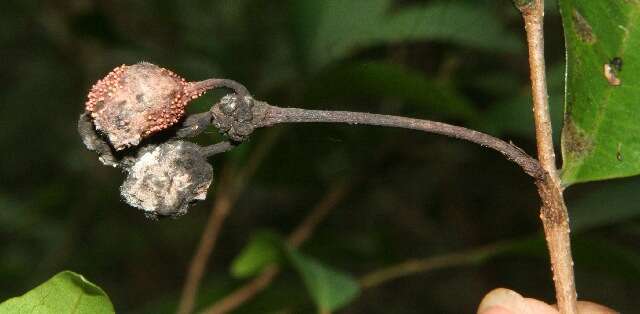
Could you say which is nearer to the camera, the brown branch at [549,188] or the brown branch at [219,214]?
the brown branch at [549,188]

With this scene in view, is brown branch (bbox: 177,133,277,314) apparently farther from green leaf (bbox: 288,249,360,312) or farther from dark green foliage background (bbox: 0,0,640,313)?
green leaf (bbox: 288,249,360,312)

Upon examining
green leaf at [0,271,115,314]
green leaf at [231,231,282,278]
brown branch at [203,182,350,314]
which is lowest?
brown branch at [203,182,350,314]

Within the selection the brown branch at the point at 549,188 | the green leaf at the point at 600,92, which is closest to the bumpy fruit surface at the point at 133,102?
the brown branch at the point at 549,188

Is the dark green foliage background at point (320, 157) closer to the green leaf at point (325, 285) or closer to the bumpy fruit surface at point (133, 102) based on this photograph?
the green leaf at point (325, 285)

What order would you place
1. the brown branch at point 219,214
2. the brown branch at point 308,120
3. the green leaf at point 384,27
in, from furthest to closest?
1. the green leaf at point 384,27
2. the brown branch at point 219,214
3. the brown branch at point 308,120

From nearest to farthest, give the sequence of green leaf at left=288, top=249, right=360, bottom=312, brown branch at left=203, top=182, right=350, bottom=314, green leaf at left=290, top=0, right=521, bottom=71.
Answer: green leaf at left=288, top=249, right=360, bottom=312, brown branch at left=203, top=182, right=350, bottom=314, green leaf at left=290, top=0, right=521, bottom=71

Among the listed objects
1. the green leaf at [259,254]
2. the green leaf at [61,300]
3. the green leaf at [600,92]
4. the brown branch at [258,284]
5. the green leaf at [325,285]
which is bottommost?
the brown branch at [258,284]

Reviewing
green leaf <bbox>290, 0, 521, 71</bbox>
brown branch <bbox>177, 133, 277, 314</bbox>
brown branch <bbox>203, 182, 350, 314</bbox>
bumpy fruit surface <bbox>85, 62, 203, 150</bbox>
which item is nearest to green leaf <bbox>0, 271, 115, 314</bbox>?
bumpy fruit surface <bbox>85, 62, 203, 150</bbox>
